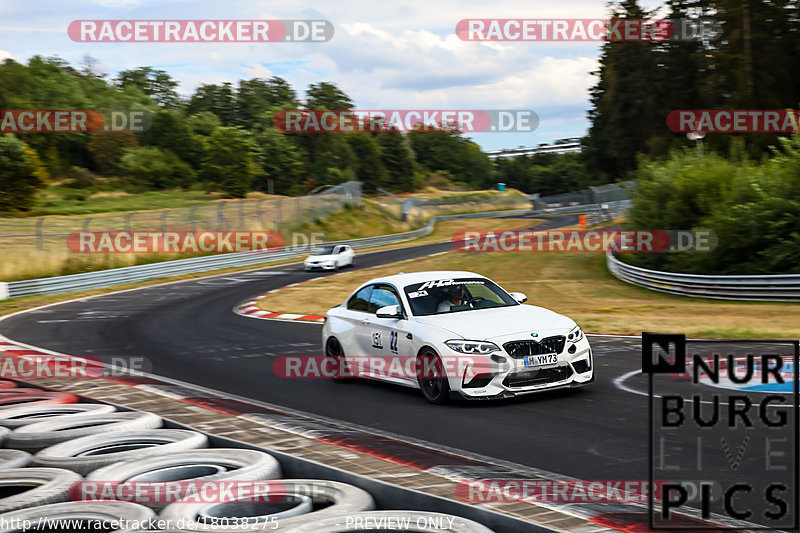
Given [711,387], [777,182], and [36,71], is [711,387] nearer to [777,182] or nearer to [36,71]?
[777,182]

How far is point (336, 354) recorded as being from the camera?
11570 mm

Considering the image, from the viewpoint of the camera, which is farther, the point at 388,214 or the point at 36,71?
the point at 36,71

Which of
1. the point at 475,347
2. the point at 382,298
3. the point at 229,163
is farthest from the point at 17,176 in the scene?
the point at 475,347

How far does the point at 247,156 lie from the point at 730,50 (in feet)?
185

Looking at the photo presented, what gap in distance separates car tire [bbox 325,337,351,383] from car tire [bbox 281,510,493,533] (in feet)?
22.5

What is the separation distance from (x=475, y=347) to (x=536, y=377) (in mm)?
740

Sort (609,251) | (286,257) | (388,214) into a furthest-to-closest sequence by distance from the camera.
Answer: (388,214), (286,257), (609,251)

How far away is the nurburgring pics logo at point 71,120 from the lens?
86.7 metres

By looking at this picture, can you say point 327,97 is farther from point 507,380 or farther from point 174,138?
point 507,380

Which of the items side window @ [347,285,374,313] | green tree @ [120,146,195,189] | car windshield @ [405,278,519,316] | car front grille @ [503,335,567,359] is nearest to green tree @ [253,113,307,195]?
green tree @ [120,146,195,189]

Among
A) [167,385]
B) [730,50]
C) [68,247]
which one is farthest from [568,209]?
[167,385]

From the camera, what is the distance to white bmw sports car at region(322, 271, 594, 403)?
9055mm

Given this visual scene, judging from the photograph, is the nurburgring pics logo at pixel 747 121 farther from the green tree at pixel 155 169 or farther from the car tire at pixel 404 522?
the green tree at pixel 155 169

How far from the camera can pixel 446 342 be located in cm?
922
